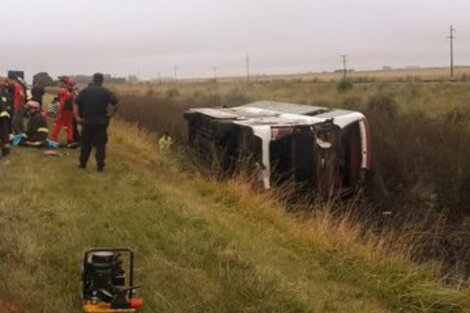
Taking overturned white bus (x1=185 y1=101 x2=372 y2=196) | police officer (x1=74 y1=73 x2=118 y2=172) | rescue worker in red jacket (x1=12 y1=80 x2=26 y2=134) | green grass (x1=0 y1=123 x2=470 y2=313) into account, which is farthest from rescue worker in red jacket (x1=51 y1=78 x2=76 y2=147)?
green grass (x1=0 y1=123 x2=470 y2=313)

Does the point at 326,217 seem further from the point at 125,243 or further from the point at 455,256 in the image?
the point at 125,243


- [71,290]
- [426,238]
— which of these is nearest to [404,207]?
[426,238]

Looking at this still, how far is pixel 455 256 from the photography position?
1045 centimetres

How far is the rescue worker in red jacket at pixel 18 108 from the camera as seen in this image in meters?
17.1

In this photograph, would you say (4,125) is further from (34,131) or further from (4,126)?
(34,131)

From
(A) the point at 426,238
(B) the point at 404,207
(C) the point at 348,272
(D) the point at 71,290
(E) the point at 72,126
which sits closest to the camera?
(D) the point at 71,290

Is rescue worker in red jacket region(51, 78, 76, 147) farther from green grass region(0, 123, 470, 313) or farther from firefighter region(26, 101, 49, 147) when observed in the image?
green grass region(0, 123, 470, 313)

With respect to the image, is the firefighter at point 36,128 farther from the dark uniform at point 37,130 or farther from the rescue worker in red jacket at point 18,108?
the rescue worker in red jacket at point 18,108

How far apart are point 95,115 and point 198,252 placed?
5966 mm

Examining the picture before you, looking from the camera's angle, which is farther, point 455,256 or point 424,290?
point 455,256

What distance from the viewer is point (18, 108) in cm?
1745

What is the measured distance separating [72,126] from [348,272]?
31.2 feet

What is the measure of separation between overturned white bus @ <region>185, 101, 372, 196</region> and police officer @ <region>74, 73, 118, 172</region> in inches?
89.3


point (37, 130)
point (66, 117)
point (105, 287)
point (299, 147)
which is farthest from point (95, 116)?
point (105, 287)
